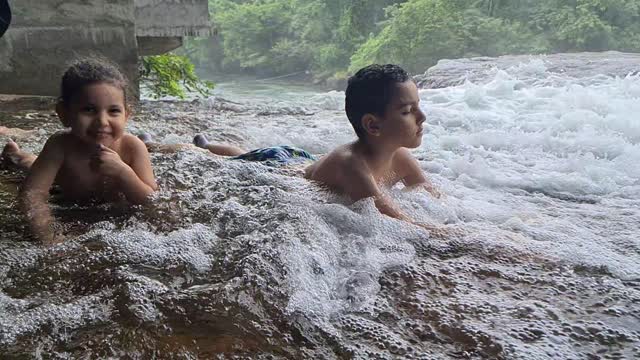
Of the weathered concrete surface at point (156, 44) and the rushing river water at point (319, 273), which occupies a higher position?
the weathered concrete surface at point (156, 44)

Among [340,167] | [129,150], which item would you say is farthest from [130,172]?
[340,167]

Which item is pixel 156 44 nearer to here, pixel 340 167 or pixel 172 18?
pixel 172 18

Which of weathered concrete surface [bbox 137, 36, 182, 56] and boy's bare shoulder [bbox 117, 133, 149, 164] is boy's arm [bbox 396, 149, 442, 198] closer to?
boy's bare shoulder [bbox 117, 133, 149, 164]

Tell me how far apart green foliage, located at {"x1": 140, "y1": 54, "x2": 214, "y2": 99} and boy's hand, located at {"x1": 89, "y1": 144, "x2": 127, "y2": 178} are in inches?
227

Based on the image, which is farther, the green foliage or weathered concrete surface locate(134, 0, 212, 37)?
the green foliage

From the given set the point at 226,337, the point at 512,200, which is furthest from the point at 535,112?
the point at 226,337

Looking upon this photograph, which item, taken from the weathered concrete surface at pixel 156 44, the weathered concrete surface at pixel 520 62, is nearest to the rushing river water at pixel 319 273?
the weathered concrete surface at pixel 156 44

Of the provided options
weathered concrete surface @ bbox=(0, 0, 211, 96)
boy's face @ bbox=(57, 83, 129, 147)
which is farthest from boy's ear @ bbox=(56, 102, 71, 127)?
weathered concrete surface @ bbox=(0, 0, 211, 96)

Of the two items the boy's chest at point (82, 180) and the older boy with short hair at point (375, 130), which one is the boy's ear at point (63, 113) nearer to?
the boy's chest at point (82, 180)

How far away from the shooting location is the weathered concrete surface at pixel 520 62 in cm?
856

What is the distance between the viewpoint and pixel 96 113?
2.33 m

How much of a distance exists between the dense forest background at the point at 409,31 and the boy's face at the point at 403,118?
945cm

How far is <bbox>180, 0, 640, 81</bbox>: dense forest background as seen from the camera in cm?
1842

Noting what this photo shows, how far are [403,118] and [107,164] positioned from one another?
123 cm
